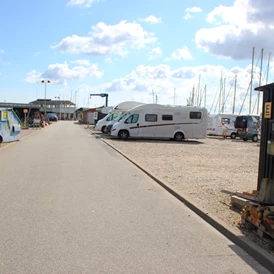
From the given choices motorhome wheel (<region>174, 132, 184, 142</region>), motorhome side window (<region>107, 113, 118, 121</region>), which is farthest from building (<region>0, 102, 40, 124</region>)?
motorhome wheel (<region>174, 132, 184, 142</region>)

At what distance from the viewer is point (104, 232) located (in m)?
5.28

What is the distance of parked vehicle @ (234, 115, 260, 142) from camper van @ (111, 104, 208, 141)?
5.12m

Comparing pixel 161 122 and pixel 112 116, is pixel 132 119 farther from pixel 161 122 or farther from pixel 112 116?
pixel 112 116

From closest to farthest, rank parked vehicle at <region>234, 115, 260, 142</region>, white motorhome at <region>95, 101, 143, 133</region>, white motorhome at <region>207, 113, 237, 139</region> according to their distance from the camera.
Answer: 1. parked vehicle at <region>234, 115, 260, 142</region>
2. white motorhome at <region>207, 113, 237, 139</region>
3. white motorhome at <region>95, 101, 143, 133</region>

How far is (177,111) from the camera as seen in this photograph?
2527 cm

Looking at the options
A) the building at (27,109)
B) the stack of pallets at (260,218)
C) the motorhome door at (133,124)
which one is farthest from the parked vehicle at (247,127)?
the building at (27,109)

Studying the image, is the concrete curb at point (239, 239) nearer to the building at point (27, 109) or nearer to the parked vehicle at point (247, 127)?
the parked vehicle at point (247, 127)

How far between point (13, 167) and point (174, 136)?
1563 centimetres

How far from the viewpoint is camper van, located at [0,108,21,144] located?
18.8m

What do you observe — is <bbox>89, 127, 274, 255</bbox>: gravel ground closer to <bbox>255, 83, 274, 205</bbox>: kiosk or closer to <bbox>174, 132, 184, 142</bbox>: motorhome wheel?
<bbox>255, 83, 274, 205</bbox>: kiosk

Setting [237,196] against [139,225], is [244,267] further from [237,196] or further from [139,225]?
[237,196]

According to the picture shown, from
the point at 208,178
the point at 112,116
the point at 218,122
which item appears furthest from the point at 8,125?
the point at 218,122

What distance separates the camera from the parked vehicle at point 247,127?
28.5 m

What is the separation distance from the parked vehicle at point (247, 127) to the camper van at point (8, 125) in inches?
700
